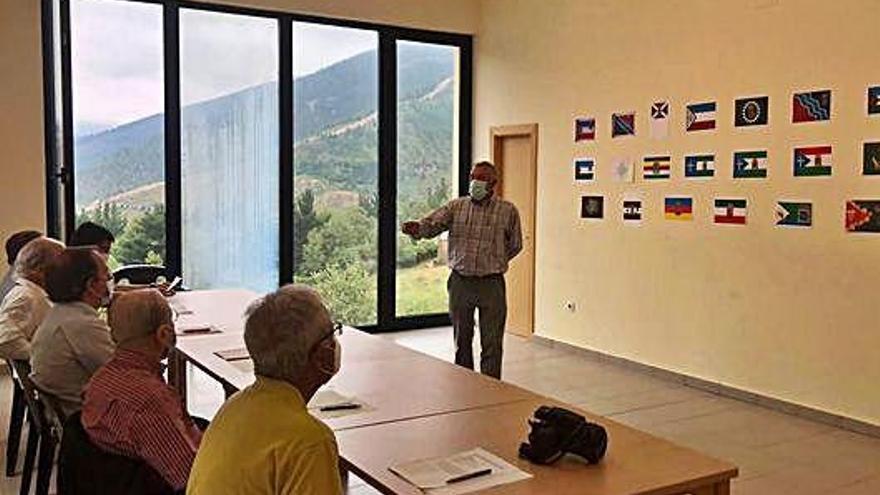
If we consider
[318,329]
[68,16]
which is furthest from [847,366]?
[68,16]

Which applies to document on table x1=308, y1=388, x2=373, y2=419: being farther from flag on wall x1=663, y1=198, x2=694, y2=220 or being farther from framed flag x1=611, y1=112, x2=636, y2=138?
framed flag x1=611, y1=112, x2=636, y2=138

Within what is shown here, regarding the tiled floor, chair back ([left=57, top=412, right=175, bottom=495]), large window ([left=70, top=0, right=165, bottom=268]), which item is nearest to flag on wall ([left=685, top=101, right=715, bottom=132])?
the tiled floor

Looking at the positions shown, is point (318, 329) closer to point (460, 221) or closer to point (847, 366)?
point (460, 221)

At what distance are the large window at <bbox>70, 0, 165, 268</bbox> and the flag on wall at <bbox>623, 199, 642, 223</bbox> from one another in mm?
3872

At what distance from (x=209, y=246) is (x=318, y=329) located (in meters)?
5.62

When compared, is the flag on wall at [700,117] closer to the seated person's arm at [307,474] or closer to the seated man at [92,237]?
the seated man at [92,237]

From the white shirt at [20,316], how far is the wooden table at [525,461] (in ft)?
6.10

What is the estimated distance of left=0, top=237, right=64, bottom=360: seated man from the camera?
3.48 meters

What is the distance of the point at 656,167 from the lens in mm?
6367

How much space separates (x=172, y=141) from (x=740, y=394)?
491cm

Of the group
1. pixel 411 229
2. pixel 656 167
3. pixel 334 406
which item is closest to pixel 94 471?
pixel 334 406

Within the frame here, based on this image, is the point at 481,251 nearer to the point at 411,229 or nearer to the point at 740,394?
the point at 411,229

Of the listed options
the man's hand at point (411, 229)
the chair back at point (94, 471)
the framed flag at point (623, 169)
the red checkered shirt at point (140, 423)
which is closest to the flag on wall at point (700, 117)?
the framed flag at point (623, 169)

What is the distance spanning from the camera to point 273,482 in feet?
5.02
